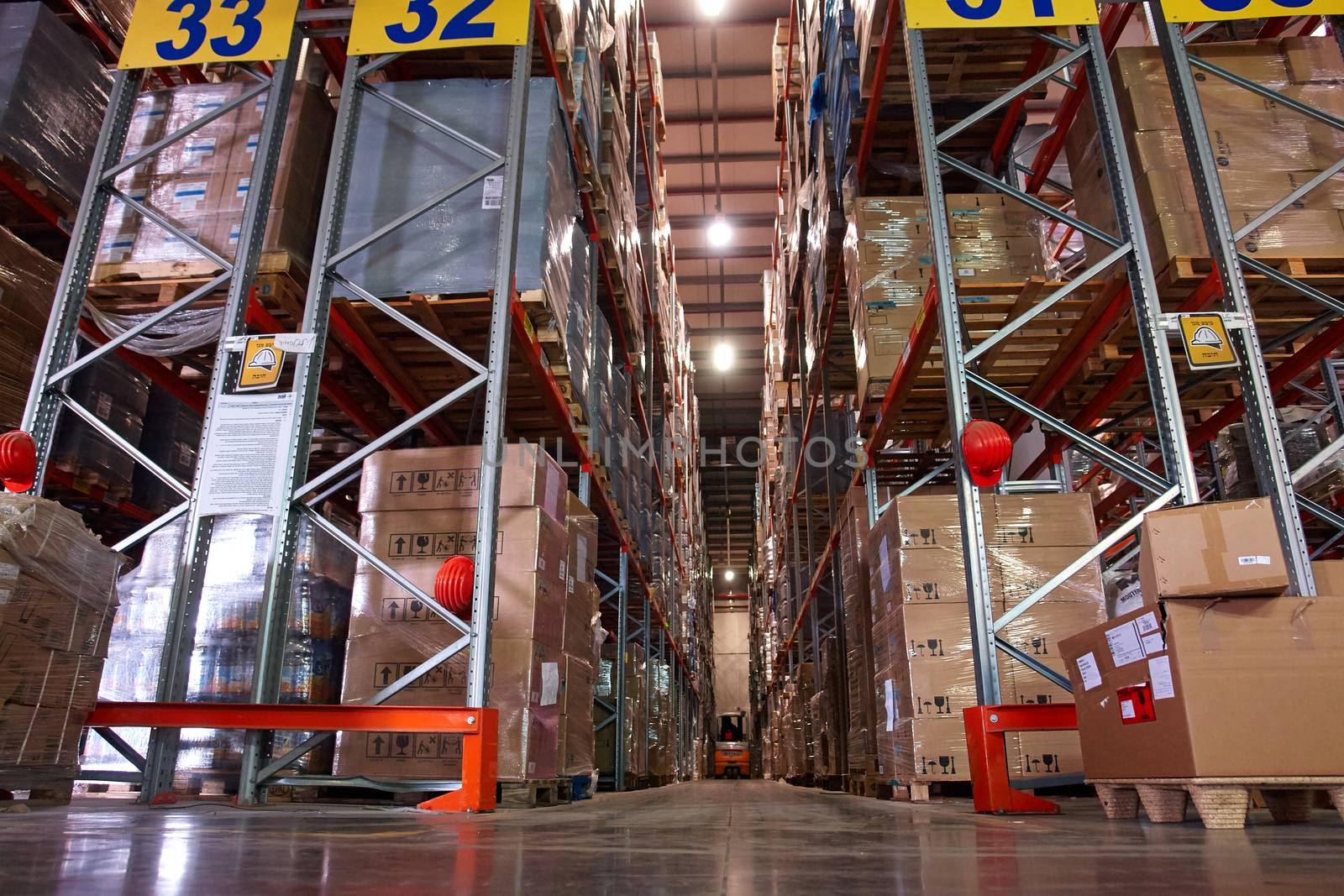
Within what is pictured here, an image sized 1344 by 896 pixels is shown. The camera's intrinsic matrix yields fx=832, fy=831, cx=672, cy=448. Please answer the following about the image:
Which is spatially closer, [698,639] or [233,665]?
[233,665]

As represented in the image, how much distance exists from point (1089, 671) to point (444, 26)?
4.56 meters

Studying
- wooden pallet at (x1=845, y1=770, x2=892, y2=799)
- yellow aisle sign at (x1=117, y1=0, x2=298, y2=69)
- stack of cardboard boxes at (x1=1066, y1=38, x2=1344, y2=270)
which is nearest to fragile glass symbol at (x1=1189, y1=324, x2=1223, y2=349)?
stack of cardboard boxes at (x1=1066, y1=38, x2=1344, y2=270)

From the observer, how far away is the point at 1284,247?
4293 mm

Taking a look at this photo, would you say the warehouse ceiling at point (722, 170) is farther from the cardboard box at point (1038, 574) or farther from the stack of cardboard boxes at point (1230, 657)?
the stack of cardboard boxes at point (1230, 657)

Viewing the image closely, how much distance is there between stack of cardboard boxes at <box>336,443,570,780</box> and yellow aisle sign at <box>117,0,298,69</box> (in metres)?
2.46

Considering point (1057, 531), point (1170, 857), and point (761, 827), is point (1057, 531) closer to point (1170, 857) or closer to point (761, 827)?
point (761, 827)

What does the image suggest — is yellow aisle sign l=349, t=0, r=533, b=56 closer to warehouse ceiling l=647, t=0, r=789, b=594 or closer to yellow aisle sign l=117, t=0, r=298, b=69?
yellow aisle sign l=117, t=0, r=298, b=69

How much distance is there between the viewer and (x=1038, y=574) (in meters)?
4.59

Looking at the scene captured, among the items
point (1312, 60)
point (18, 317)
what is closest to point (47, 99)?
point (18, 317)

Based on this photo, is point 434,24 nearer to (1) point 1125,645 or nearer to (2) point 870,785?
(1) point 1125,645

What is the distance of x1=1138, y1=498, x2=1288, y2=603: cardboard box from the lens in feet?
8.44

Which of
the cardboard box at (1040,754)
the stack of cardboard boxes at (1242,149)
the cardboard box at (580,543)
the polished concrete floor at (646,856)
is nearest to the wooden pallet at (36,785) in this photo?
the polished concrete floor at (646,856)

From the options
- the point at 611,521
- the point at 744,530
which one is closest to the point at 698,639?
the point at 744,530

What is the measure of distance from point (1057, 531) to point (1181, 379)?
163cm
